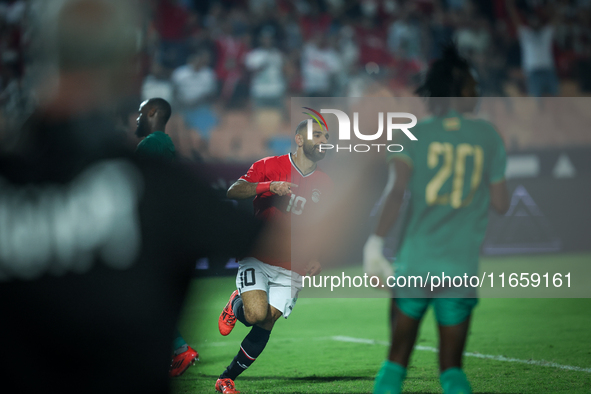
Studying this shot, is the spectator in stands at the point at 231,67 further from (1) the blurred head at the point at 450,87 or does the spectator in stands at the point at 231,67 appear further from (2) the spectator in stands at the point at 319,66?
(1) the blurred head at the point at 450,87

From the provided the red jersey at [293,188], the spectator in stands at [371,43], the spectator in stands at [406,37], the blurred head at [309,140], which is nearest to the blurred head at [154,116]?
the red jersey at [293,188]

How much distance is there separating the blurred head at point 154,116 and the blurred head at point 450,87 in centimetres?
238

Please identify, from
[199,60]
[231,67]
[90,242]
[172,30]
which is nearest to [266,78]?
[231,67]

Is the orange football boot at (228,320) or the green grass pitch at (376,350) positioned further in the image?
the orange football boot at (228,320)

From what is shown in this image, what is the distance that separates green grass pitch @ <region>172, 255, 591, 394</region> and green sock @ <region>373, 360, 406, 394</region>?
0.99 meters

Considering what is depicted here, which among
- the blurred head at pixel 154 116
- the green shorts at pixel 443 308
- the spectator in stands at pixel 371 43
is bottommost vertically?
the green shorts at pixel 443 308

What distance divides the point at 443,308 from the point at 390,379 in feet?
1.47

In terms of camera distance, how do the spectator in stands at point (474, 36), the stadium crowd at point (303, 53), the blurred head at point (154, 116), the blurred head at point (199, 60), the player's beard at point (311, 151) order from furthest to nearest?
the spectator in stands at point (474, 36), the blurred head at point (199, 60), the stadium crowd at point (303, 53), the blurred head at point (154, 116), the player's beard at point (311, 151)

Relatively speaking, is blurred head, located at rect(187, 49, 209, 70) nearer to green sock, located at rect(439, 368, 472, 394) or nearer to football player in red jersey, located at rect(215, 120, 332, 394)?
football player in red jersey, located at rect(215, 120, 332, 394)

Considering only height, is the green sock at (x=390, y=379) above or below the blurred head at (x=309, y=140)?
below

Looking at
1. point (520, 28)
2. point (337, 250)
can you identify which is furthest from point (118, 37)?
point (520, 28)

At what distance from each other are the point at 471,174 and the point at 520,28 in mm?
11032

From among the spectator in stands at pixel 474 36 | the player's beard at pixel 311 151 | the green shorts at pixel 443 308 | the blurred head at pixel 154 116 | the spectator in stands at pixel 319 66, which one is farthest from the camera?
the spectator in stands at pixel 474 36

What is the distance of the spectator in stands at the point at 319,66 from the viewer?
41.4 ft
